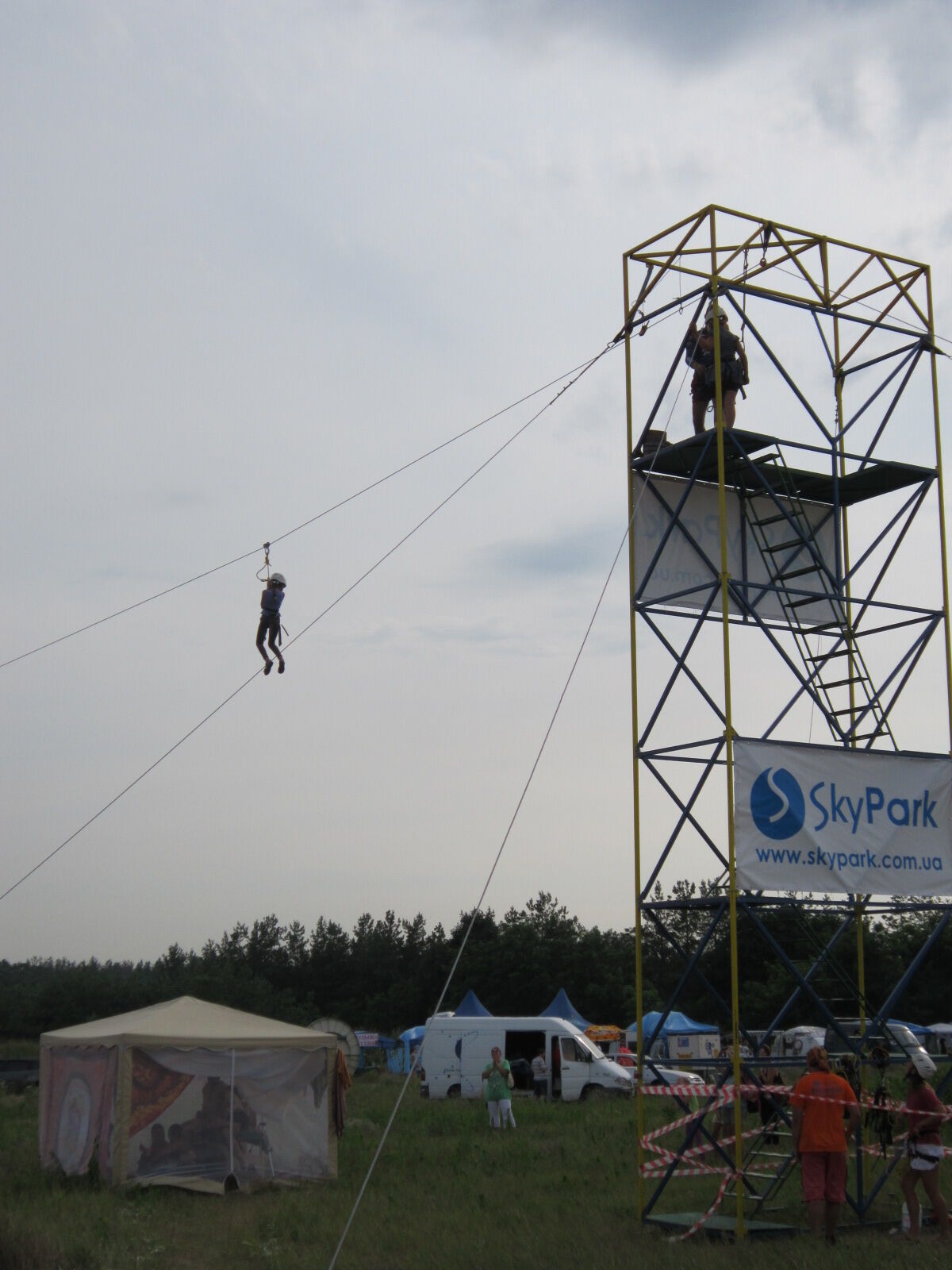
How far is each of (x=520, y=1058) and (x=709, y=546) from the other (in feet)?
64.4

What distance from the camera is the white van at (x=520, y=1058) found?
3080cm

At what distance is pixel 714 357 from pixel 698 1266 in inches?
337

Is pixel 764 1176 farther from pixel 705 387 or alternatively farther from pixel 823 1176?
pixel 705 387

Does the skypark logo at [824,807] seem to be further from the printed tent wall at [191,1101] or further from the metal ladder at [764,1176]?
the printed tent wall at [191,1101]

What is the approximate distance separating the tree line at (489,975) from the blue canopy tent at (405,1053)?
189 inches

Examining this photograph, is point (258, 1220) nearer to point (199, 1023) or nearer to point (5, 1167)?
point (199, 1023)

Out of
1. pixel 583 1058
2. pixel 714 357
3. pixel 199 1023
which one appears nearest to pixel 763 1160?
pixel 199 1023

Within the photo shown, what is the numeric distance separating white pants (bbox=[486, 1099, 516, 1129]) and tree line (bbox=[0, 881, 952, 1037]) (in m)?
18.4

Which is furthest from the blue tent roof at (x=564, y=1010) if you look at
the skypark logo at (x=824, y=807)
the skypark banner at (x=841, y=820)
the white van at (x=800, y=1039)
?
the skypark logo at (x=824, y=807)

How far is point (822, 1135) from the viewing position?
11.5 metres

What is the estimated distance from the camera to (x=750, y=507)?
15.5 meters

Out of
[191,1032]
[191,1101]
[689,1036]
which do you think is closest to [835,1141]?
[191,1101]

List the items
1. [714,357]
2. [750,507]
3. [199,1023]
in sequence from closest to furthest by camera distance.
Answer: [714,357] → [750,507] → [199,1023]

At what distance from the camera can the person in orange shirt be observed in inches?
455
